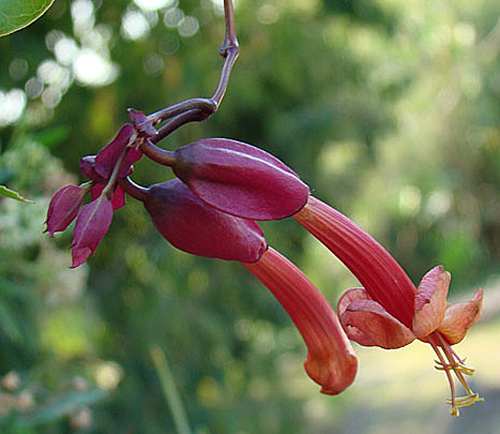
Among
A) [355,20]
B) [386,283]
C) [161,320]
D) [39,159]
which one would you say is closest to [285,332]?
[161,320]

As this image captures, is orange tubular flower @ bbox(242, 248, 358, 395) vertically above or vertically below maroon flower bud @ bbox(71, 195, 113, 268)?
below

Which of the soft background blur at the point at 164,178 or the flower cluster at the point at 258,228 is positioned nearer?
the flower cluster at the point at 258,228

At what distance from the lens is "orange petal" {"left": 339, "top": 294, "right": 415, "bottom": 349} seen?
0.25 metres

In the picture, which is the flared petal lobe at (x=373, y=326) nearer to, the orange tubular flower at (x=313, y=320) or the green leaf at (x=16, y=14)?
the orange tubular flower at (x=313, y=320)

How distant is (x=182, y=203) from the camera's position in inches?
9.2

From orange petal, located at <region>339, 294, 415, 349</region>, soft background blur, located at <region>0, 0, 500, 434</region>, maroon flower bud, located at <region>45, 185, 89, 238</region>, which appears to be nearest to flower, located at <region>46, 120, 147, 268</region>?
maroon flower bud, located at <region>45, 185, 89, 238</region>

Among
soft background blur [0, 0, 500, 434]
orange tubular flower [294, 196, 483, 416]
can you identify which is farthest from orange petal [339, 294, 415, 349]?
soft background blur [0, 0, 500, 434]

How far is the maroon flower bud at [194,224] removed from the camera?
0.23m

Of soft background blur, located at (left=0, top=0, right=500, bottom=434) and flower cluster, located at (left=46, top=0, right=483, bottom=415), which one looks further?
soft background blur, located at (left=0, top=0, right=500, bottom=434)

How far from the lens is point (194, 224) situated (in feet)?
0.76

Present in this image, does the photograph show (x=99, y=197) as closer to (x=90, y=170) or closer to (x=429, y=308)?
(x=90, y=170)

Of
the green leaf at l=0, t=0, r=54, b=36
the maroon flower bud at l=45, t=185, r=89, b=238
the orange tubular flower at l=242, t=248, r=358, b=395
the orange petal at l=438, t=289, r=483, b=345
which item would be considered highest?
the green leaf at l=0, t=0, r=54, b=36

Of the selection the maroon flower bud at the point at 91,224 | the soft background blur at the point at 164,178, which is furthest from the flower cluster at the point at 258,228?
the soft background blur at the point at 164,178

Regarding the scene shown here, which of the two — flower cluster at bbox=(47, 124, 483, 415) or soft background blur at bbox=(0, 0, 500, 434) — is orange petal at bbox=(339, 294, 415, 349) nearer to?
flower cluster at bbox=(47, 124, 483, 415)
